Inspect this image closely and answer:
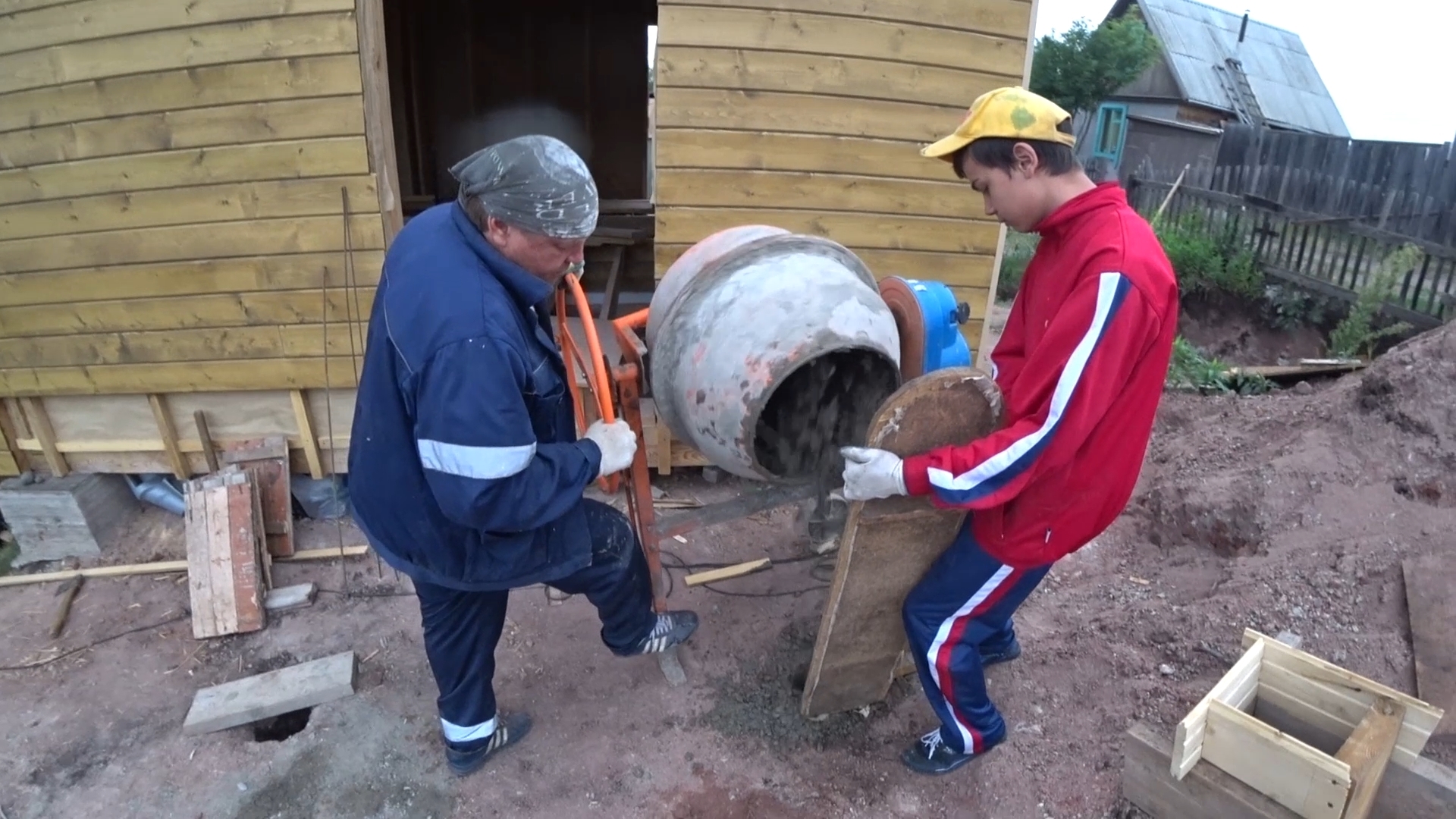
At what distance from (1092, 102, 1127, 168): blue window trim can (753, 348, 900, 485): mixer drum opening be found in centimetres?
1563

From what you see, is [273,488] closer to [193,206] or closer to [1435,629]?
[193,206]

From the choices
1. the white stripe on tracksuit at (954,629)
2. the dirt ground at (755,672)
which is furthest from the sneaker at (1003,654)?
the white stripe on tracksuit at (954,629)

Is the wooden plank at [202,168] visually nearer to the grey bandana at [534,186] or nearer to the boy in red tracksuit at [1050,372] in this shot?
the grey bandana at [534,186]

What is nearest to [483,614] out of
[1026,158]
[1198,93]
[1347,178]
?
[1026,158]

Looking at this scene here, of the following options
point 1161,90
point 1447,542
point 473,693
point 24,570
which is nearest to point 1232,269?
point 1447,542

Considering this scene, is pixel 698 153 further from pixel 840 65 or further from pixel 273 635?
pixel 273 635

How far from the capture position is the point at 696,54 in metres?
3.82

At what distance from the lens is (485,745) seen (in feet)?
9.02

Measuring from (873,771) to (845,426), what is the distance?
1140mm

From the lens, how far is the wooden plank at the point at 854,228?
4.05m

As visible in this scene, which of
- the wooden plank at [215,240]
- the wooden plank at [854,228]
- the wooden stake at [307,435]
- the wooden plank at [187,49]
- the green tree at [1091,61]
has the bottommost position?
the wooden stake at [307,435]

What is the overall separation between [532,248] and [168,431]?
3.44 metres

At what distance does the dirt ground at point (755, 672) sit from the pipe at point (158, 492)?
0.57 meters

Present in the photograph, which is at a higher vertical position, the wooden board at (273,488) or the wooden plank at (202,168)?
the wooden plank at (202,168)
